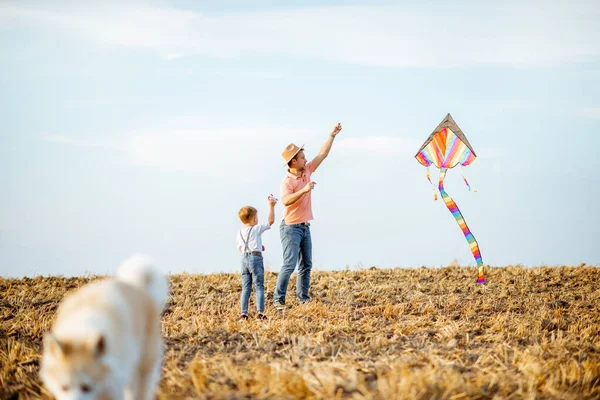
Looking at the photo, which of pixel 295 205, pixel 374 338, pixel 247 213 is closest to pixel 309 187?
pixel 295 205

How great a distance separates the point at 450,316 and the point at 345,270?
4.53m

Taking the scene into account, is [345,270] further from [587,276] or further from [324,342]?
[324,342]

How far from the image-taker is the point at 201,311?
29.1ft

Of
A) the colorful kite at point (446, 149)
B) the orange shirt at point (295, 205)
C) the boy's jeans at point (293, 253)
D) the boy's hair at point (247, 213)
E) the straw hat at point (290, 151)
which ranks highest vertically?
the colorful kite at point (446, 149)

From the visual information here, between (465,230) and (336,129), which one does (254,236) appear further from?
(465,230)

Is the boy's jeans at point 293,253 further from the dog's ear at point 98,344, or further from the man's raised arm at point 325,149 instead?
the dog's ear at point 98,344

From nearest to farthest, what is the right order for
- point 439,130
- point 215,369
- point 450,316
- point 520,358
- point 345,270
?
point 215,369 → point 520,358 → point 450,316 → point 439,130 → point 345,270

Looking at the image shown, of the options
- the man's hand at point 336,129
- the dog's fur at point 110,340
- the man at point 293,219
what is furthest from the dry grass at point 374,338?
the man's hand at point 336,129

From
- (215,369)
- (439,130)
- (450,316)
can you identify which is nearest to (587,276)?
(439,130)

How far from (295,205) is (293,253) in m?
0.71

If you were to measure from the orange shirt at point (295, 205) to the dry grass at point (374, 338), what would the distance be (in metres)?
1.32

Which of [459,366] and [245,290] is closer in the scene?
[459,366]

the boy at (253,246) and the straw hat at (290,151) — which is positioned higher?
the straw hat at (290,151)

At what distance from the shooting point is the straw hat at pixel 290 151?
29.5 ft
